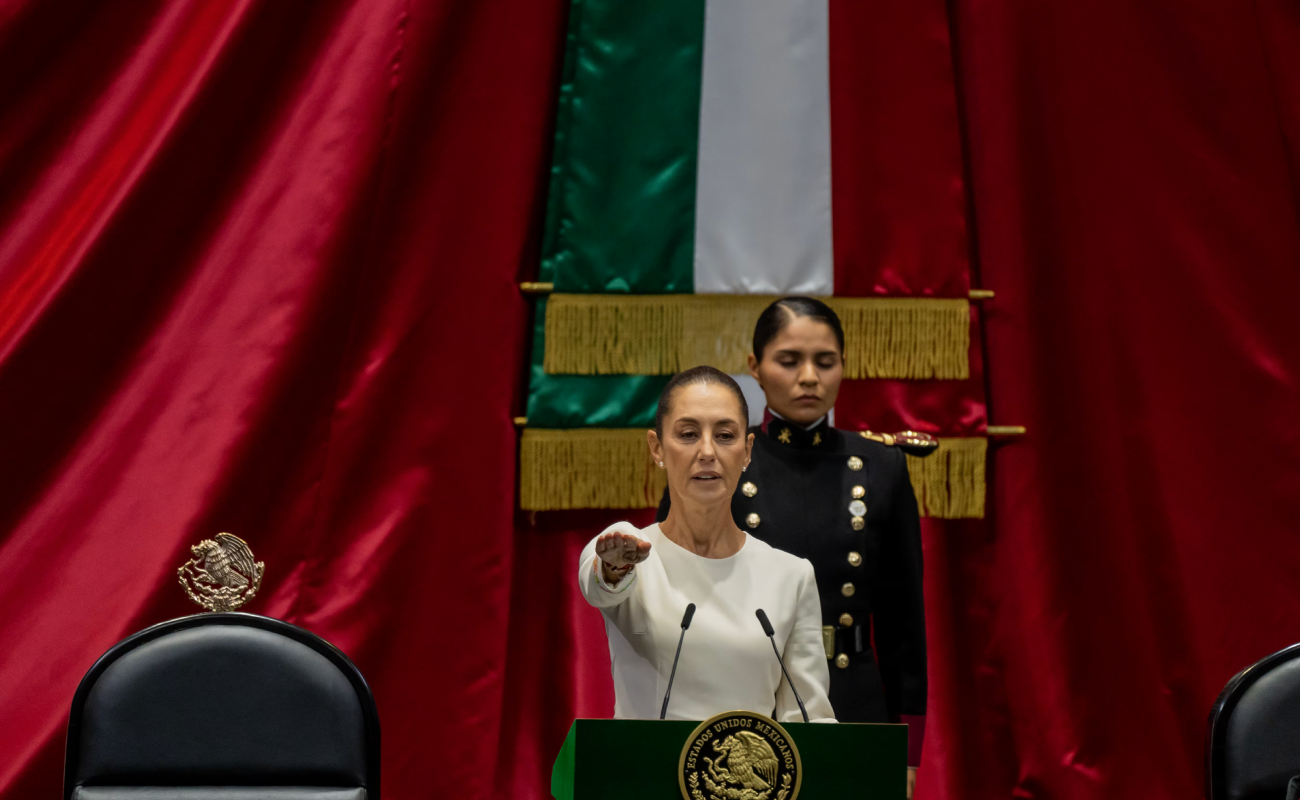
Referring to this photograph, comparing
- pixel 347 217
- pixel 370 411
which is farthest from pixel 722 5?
pixel 370 411

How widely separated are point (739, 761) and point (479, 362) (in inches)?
67.2

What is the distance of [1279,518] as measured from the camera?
9.71ft

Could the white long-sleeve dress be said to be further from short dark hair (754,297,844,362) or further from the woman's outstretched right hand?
short dark hair (754,297,844,362)

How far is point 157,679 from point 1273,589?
8.34 ft

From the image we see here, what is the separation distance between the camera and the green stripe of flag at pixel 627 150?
292 centimetres

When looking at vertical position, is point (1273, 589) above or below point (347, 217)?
below

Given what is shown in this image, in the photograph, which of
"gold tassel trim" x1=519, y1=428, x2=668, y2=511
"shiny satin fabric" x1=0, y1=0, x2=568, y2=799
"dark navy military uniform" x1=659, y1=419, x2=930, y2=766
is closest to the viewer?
"dark navy military uniform" x1=659, y1=419, x2=930, y2=766

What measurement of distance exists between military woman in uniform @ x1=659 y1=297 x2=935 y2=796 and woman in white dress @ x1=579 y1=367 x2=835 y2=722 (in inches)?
18.0

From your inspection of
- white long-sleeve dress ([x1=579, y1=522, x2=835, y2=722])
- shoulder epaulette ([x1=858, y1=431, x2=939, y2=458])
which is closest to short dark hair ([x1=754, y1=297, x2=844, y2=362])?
shoulder epaulette ([x1=858, y1=431, x2=939, y2=458])

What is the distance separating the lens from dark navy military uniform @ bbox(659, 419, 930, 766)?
85.2 inches

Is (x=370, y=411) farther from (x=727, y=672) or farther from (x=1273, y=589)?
(x=1273, y=589)

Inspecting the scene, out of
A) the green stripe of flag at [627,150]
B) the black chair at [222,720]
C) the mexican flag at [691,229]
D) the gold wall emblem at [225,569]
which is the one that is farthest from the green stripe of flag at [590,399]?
the black chair at [222,720]

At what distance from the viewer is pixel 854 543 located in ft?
7.17

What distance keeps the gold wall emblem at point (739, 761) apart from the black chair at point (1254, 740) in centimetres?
57
